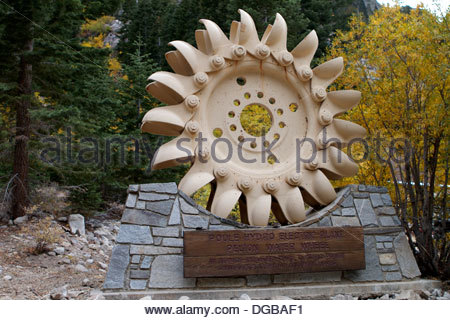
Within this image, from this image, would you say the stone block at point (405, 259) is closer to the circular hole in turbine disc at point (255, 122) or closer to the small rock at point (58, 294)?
the small rock at point (58, 294)

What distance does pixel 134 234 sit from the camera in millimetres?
5086

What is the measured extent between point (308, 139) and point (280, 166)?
21.8 inches

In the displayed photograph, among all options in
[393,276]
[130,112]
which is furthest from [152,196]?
[130,112]

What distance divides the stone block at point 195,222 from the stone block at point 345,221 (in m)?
1.68

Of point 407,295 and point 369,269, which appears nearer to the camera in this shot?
point 407,295

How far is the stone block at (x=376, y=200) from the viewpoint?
19.9ft

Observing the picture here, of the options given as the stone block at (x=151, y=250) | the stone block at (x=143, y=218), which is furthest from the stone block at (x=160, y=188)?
the stone block at (x=151, y=250)

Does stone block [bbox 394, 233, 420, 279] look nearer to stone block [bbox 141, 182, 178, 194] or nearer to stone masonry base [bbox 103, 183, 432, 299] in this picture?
stone masonry base [bbox 103, 183, 432, 299]

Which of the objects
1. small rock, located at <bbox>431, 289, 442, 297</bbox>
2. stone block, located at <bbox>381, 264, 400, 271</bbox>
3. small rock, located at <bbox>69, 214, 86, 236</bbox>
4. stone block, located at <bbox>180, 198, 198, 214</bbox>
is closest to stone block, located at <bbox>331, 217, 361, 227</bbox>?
stone block, located at <bbox>381, 264, 400, 271</bbox>

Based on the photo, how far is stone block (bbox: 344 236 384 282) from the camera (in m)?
5.54

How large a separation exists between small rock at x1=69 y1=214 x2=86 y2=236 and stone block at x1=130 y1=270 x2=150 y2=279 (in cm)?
481

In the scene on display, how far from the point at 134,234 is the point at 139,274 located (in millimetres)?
448

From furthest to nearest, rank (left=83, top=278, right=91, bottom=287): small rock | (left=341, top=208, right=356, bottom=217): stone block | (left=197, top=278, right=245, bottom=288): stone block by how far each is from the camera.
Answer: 1. (left=341, top=208, right=356, bottom=217): stone block
2. (left=83, top=278, right=91, bottom=287): small rock
3. (left=197, top=278, right=245, bottom=288): stone block

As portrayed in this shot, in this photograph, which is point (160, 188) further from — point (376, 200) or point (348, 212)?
point (376, 200)
